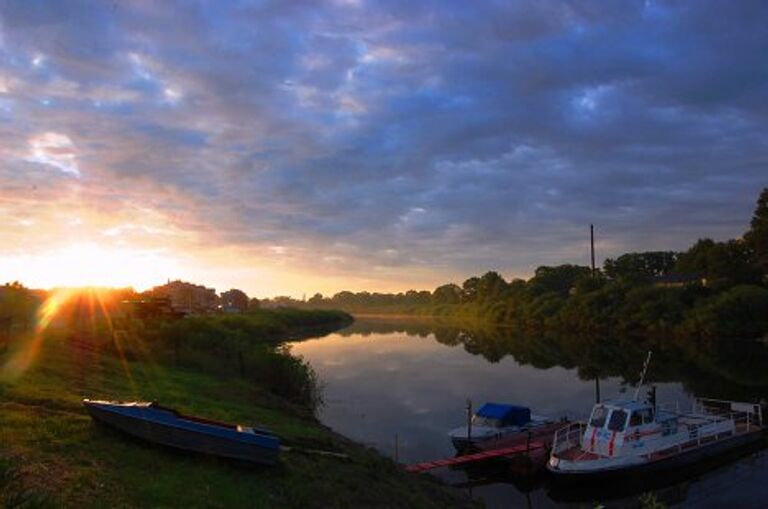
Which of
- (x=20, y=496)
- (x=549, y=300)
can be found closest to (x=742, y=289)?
(x=549, y=300)

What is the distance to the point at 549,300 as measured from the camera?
453 feet

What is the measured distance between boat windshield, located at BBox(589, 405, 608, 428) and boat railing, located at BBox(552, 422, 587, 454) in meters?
0.88

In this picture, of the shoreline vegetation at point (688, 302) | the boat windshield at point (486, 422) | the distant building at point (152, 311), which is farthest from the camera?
the shoreline vegetation at point (688, 302)

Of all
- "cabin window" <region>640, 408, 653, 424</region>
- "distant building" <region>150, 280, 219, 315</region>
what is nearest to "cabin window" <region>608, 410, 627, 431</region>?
"cabin window" <region>640, 408, 653, 424</region>

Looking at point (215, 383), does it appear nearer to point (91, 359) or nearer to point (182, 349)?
point (91, 359)

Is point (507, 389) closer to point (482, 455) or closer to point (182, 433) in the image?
point (482, 455)

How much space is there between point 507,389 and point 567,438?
22.8m

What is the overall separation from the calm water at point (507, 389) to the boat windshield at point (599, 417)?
10.6 ft

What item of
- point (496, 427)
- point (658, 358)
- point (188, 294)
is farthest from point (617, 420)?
point (188, 294)

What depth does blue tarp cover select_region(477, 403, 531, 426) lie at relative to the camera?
107ft

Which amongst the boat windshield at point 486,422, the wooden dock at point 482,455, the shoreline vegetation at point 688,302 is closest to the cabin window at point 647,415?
the wooden dock at point 482,455

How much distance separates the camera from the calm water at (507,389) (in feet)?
85.6

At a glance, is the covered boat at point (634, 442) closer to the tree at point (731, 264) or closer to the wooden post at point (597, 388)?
the wooden post at point (597, 388)

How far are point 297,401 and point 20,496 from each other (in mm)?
30529
